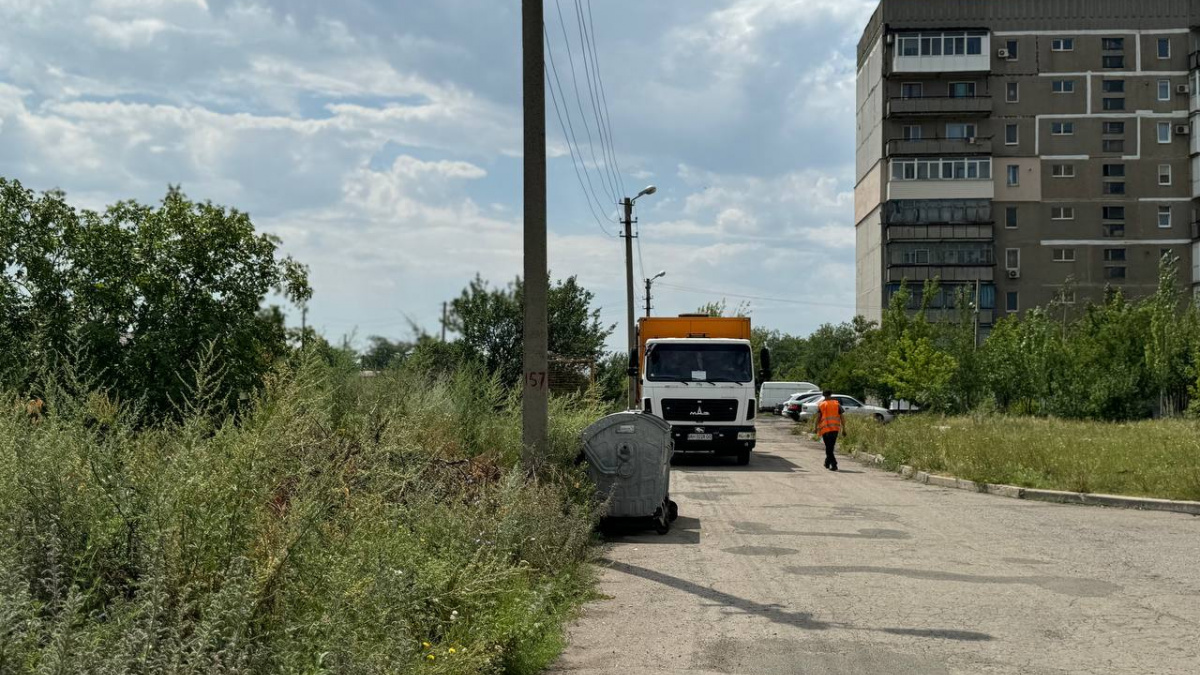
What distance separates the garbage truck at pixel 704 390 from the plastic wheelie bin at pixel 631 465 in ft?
37.2

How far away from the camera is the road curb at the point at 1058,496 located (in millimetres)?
15844

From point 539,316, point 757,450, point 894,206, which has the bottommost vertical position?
point 757,450

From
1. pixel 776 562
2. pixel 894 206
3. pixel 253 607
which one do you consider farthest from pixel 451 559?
pixel 894 206

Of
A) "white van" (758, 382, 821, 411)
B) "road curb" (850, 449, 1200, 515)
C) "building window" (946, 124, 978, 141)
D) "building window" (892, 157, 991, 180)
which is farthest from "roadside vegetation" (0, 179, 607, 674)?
"building window" (946, 124, 978, 141)

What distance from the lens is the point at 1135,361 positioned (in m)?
42.6

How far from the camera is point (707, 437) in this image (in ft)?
82.4

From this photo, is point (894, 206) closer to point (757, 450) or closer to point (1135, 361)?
point (1135, 361)

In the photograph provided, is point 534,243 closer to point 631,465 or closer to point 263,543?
point 631,465

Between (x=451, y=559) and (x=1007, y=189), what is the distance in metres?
75.8

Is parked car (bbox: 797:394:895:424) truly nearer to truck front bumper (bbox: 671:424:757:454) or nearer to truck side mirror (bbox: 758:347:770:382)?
truck side mirror (bbox: 758:347:770:382)

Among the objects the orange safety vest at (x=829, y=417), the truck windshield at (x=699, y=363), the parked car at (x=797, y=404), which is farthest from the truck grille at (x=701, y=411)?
the parked car at (x=797, y=404)

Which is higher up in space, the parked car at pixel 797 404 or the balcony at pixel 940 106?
the balcony at pixel 940 106

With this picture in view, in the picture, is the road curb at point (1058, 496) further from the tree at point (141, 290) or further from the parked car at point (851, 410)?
the parked car at point (851, 410)

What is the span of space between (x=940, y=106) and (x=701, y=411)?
186ft
